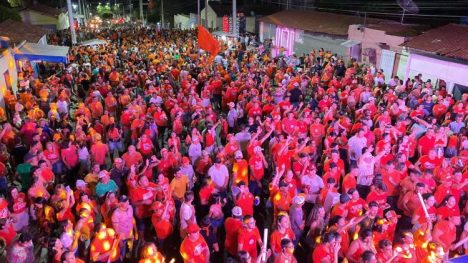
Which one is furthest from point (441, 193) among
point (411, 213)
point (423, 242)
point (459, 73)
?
point (459, 73)

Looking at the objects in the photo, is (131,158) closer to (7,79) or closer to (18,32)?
(7,79)

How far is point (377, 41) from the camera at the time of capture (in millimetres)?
19203

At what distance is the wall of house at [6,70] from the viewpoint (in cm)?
1414

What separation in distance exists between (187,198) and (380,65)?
15.6m

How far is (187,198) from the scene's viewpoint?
6.05m

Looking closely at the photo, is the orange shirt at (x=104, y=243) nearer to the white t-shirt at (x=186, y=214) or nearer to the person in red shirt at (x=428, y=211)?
the white t-shirt at (x=186, y=214)

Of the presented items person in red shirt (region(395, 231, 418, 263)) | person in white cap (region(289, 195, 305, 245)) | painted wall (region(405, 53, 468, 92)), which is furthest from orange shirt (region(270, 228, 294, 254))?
painted wall (region(405, 53, 468, 92))

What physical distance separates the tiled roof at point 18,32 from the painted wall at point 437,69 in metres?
15.8

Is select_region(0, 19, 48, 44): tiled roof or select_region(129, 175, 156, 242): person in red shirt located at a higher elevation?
select_region(0, 19, 48, 44): tiled roof

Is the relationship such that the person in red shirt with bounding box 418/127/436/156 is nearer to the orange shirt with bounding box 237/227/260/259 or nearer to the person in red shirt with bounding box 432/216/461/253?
the person in red shirt with bounding box 432/216/461/253

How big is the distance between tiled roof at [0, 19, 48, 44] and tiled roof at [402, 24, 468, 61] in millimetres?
15836

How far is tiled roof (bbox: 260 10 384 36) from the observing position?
906 inches

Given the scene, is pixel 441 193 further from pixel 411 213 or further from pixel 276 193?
pixel 276 193

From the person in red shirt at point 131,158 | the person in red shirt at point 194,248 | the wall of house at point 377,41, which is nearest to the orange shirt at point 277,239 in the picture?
the person in red shirt at point 194,248
